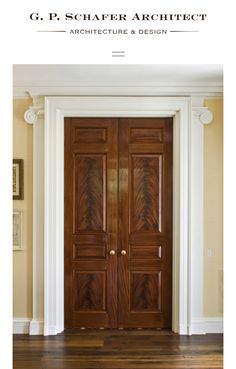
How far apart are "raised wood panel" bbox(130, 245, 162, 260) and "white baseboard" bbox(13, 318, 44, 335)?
118 centimetres

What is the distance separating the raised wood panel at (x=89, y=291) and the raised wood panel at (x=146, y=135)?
4.81 ft

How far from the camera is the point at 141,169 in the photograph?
465 centimetres

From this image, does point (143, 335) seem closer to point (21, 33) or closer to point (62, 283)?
point (62, 283)

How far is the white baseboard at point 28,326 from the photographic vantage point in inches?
177

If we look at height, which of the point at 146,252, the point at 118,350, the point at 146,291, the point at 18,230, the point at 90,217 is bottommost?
the point at 118,350

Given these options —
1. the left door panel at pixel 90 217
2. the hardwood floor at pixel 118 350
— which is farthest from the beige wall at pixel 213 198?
the left door panel at pixel 90 217

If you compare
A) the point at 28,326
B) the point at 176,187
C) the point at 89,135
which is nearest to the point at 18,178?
the point at 89,135

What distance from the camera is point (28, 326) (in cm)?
454

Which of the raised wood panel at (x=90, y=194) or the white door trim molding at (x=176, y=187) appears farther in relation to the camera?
the raised wood panel at (x=90, y=194)

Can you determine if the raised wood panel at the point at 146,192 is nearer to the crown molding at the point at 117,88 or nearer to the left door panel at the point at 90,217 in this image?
the left door panel at the point at 90,217

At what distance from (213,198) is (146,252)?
0.90 meters

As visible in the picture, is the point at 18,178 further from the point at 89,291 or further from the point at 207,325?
the point at 207,325

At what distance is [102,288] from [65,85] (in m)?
2.14

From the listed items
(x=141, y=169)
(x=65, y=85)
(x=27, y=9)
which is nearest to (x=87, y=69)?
(x=65, y=85)
